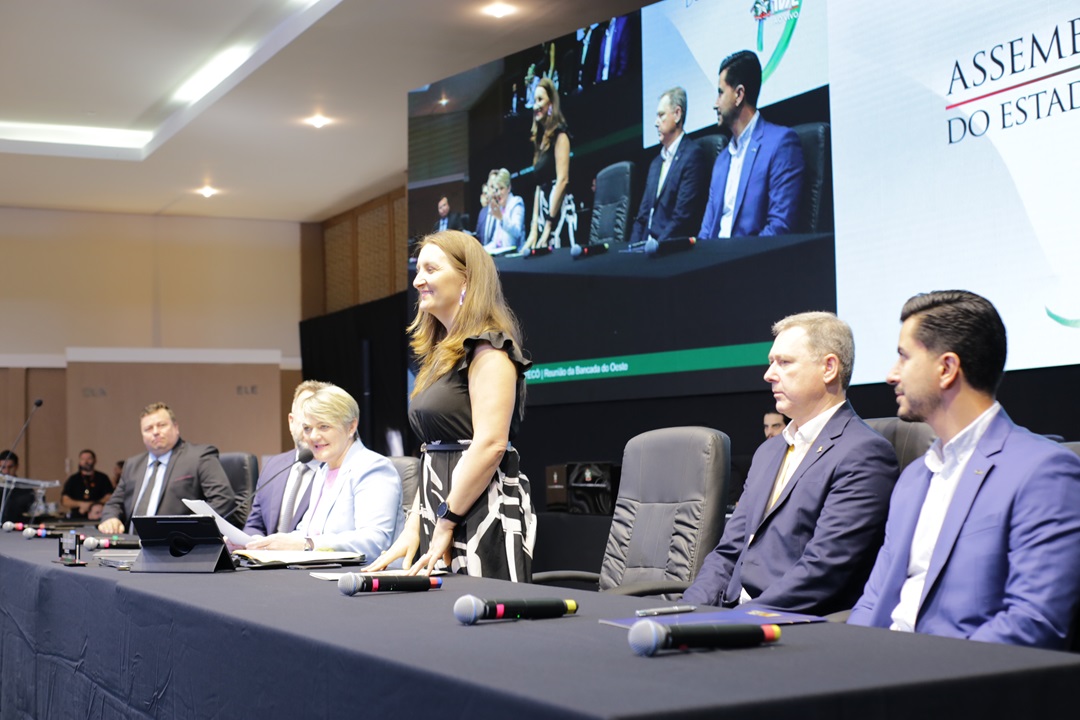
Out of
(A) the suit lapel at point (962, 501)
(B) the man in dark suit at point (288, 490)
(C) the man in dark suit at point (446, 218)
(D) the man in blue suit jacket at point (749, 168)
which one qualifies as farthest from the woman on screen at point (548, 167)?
(A) the suit lapel at point (962, 501)

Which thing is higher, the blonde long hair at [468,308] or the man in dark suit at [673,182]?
the man in dark suit at [673,182]

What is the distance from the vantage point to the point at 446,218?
6680 mm

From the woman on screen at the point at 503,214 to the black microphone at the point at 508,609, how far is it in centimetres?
472

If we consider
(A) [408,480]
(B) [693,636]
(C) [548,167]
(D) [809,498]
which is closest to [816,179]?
(C) [548,167]

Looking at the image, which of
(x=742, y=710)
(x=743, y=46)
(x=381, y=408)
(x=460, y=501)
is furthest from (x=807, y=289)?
(x=381, y=408)

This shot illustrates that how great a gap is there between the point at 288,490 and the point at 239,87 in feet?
15.3

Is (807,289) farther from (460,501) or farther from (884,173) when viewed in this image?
(460,501)

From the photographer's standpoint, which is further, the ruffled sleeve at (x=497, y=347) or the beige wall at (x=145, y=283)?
the beige wall at (x=145, y=283)

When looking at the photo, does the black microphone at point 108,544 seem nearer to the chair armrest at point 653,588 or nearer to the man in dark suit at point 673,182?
Result: the chair armrest at point 653,588

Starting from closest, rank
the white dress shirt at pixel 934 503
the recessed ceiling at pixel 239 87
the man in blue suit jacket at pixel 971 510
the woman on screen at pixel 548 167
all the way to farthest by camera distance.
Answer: the man in blue suit jacket at pixel 971 510 → the white dress shirt at pixel 934 503 → the woman on screen at pixel 548 167 → the recessed ceiling at pixel 239 87

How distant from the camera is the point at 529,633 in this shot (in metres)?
1.28

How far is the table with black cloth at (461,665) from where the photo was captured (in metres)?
0.96

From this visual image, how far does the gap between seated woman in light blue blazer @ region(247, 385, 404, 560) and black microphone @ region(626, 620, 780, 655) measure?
5.95 ft

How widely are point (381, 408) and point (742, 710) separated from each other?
30.2 ft
